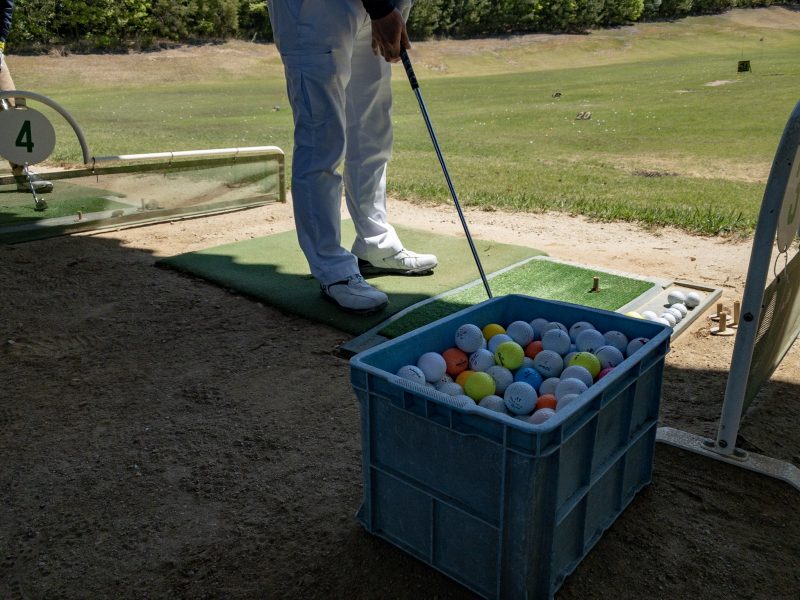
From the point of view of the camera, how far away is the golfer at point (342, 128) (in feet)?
11.8

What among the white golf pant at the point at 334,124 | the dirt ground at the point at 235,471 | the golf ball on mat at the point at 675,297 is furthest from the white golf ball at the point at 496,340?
the golf ball on mat at the point at 675,297

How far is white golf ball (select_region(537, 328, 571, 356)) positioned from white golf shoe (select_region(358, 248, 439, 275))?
2178mm

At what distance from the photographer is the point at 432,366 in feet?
7.64

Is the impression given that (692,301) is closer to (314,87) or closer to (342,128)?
(342,128)

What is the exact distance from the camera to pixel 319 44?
3.61 m

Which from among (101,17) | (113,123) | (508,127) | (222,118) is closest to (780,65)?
(508,127)

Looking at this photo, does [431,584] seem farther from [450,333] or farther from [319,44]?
[319,44]

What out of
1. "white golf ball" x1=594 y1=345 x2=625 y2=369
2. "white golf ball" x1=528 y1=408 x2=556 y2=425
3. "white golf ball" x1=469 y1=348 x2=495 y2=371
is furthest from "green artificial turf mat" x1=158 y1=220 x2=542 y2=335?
"white golf ball" x1=528 y1=408 x2=556 y2=425

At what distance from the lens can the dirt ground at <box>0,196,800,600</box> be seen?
2.06m

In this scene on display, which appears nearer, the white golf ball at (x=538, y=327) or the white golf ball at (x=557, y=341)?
the white golf ball at (x=557, y=341)

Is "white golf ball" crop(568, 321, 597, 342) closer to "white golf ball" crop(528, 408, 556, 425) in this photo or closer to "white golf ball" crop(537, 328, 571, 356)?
"white golf ball" crop(537, 328, 571, 356)

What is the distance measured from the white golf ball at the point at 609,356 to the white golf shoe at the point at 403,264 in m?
2.34

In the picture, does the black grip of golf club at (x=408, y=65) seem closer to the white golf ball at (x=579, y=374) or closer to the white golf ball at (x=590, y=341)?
the white golf ball at (x=590, y=341)

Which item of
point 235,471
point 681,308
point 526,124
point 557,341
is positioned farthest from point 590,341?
point 526,124
